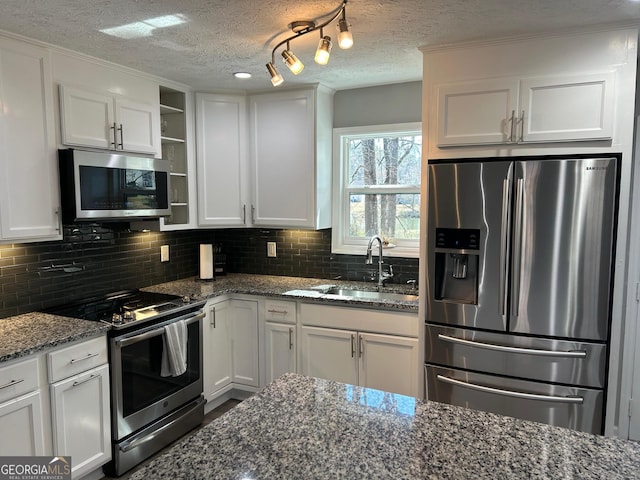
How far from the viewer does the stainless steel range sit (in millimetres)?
2494

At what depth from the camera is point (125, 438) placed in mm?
2549

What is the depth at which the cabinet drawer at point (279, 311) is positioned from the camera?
10.5 feet

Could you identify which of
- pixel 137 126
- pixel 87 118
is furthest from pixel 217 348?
pixel 87 118

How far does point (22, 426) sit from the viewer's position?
2.04 m

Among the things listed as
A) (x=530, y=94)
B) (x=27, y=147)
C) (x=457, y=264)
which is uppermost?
(x=530, y=94)

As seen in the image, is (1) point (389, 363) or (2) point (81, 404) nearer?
(2) point (81, 404)

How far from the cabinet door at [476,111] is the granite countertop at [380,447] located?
1.60m

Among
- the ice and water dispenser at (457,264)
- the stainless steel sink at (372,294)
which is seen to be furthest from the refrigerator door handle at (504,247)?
the stainless steel sink at (372,294)

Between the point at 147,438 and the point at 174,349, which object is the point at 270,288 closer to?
the point at 174,349

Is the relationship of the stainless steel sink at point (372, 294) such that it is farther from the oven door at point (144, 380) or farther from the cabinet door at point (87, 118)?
the cabinet door at point (87, 118)

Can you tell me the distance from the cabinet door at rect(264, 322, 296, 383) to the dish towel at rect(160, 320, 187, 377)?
663 mm

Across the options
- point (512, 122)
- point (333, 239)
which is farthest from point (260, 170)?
point (512, 122)

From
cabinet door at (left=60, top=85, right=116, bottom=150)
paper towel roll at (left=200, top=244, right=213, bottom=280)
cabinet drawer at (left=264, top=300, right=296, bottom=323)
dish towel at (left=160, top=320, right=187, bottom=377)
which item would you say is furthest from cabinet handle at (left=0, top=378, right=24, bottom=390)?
paper towel roll at (left=200, top=244, right=213, bottom=280)

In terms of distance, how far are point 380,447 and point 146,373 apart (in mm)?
1924
